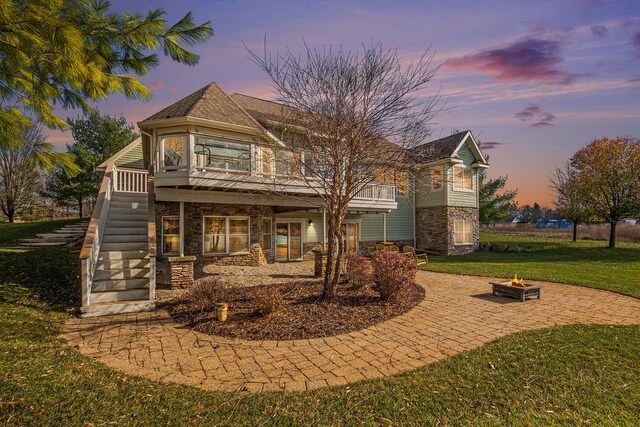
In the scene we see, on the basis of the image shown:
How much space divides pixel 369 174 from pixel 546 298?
583 cm

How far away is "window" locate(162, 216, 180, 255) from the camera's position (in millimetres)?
12680

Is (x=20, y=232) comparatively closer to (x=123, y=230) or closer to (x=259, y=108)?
(x=123, y=230)

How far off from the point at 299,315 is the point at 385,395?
3.11m

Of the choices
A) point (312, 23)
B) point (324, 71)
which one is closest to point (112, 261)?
point (324, 71)

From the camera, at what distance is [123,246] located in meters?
8.94

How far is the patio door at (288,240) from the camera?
15406 millimetres

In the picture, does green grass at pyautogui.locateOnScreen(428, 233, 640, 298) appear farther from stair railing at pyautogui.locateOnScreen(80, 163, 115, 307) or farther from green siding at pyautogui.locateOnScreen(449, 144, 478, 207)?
stair railing at pyautogui.locateOnScreen(80, 163, 115, 307)

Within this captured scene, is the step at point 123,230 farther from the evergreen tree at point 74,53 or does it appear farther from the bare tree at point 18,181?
the bare tree at point 18,181

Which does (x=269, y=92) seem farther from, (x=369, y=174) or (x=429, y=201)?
(x=429, y=201)

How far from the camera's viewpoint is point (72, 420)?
297cm

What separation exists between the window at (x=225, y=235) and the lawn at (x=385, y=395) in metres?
7.88

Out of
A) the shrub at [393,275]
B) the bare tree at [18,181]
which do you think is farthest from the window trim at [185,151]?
the bare tree at [18,181]

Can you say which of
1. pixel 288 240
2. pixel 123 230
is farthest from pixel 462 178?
pixel 123 230

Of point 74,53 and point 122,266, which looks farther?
point 122,266
